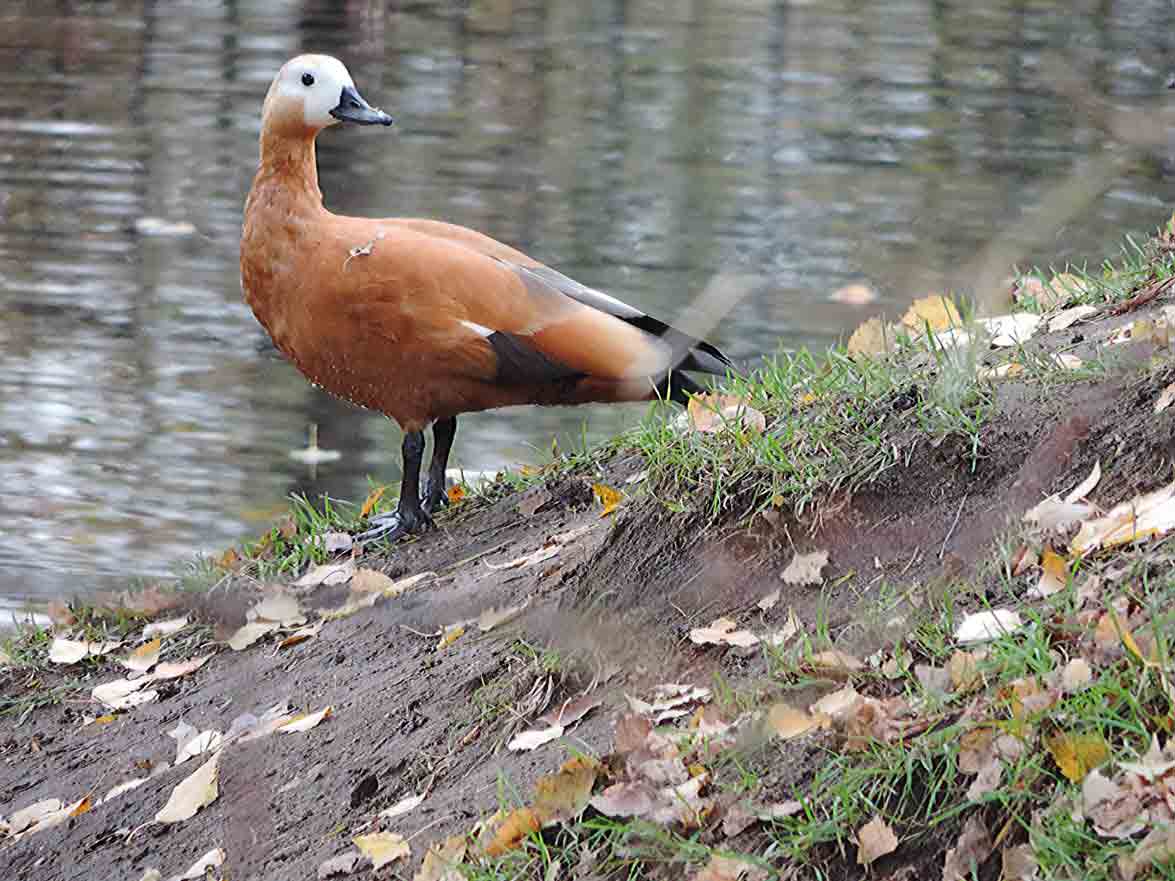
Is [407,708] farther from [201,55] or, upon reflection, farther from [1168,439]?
[201,55]

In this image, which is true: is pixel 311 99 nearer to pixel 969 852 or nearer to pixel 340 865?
pixel 340 865

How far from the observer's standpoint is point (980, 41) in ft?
52.3

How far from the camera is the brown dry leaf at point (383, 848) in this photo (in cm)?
334

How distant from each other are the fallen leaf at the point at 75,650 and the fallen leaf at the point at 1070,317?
2921 mm

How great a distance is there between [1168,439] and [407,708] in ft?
5.74

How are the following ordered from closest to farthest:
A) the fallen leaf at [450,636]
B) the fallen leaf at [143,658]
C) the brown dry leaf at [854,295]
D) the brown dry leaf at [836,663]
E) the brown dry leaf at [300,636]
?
the brown dry leaf at [836,663]
the fallen leaf at [450,636]
the brown dry leaf at [300,636]
the fallen leaf at [143,658]
the brown dry leaf at [854,295]

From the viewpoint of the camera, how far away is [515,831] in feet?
10.4

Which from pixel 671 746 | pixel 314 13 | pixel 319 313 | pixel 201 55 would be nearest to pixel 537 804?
pixel 671 746

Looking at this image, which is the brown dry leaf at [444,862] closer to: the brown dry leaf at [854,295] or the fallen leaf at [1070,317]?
the fallen leaf at [1070,317]

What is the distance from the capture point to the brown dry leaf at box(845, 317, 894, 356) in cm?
481

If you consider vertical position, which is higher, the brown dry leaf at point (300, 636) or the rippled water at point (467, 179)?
the brown dry leaf at point (300, 636)

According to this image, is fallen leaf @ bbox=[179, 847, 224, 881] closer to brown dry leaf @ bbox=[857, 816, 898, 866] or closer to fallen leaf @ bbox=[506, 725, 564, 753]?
fallen leaf @ bbox=[506, 725, 564, 753]

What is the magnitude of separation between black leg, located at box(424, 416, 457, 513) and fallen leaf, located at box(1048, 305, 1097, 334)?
2001 mm

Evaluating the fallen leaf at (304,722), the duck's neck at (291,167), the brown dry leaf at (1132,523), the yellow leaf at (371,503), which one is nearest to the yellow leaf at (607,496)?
the fallen leaf at (304,722)
